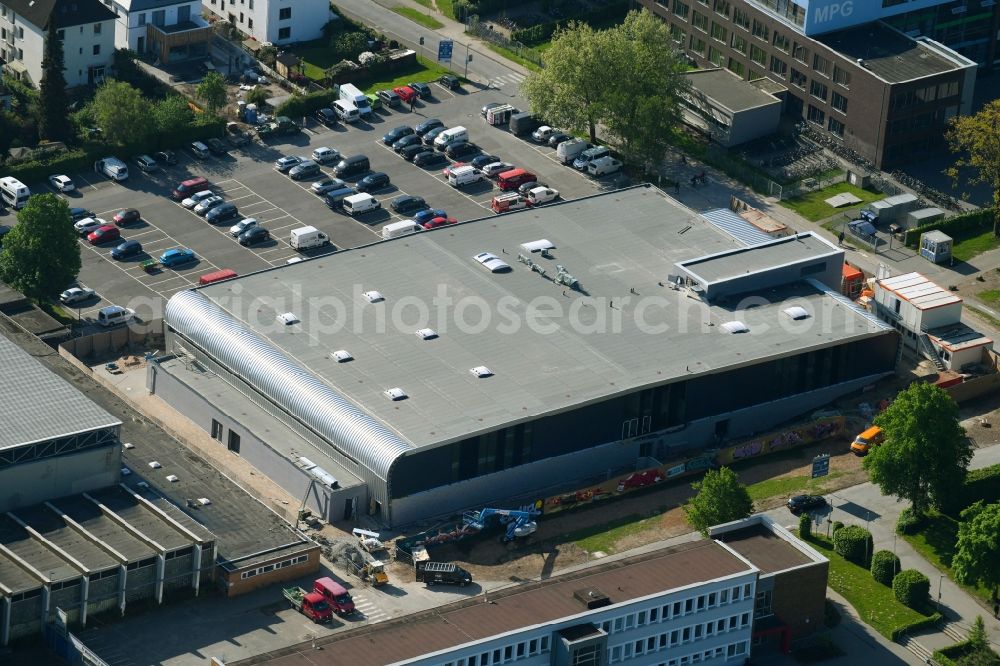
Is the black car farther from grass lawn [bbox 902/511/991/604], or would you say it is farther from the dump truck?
the dump truck

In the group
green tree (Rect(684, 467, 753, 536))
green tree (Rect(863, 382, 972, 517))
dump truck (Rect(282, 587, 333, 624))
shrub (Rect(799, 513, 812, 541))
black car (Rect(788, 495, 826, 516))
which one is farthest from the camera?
black car (Rect(788, 495, 826, 516))

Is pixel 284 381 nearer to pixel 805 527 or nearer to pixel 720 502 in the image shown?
pixel 720 502

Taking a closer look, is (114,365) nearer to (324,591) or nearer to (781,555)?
(324,591)

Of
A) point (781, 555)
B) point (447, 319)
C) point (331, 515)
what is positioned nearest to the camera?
point (781, 555)

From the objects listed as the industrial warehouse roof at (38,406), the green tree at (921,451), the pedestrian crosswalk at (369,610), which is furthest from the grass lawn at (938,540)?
the industrial warehouse roof at (38,406)

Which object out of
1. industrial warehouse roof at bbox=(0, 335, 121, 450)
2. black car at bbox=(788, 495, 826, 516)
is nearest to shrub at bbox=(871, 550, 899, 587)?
black car at bbox=(788, 495, 826, 516)

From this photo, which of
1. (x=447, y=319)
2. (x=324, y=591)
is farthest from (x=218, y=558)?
(x=447, y=319)

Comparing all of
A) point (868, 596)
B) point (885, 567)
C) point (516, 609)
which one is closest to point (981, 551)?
point (885, 567)
